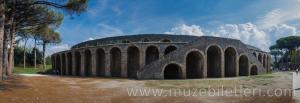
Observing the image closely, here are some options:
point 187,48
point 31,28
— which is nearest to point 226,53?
point 187,48

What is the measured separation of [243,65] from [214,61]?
14.2 ft

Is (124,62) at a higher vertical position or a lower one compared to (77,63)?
higher

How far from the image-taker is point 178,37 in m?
35.4

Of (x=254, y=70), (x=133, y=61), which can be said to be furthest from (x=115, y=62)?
(x=254, y=70)

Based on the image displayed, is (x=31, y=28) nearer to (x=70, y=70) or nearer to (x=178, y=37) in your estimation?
(x=70, y=70)

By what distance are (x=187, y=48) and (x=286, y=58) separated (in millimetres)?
56555

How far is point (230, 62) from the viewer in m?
30.2

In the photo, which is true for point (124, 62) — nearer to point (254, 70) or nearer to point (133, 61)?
point (133, 61)

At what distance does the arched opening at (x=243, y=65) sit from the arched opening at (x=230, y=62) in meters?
1.80

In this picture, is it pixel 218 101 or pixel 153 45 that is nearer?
pixel 218 101

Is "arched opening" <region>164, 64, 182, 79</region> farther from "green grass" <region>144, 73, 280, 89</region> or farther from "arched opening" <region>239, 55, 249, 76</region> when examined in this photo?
"green grass" <region>144, 73, 280, 89</region>

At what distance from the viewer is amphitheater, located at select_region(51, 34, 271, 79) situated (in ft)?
82.5

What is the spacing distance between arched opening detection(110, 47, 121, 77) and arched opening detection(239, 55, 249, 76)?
48.2ft

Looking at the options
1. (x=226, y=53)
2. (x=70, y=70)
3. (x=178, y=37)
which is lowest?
(x=70, y=70)
